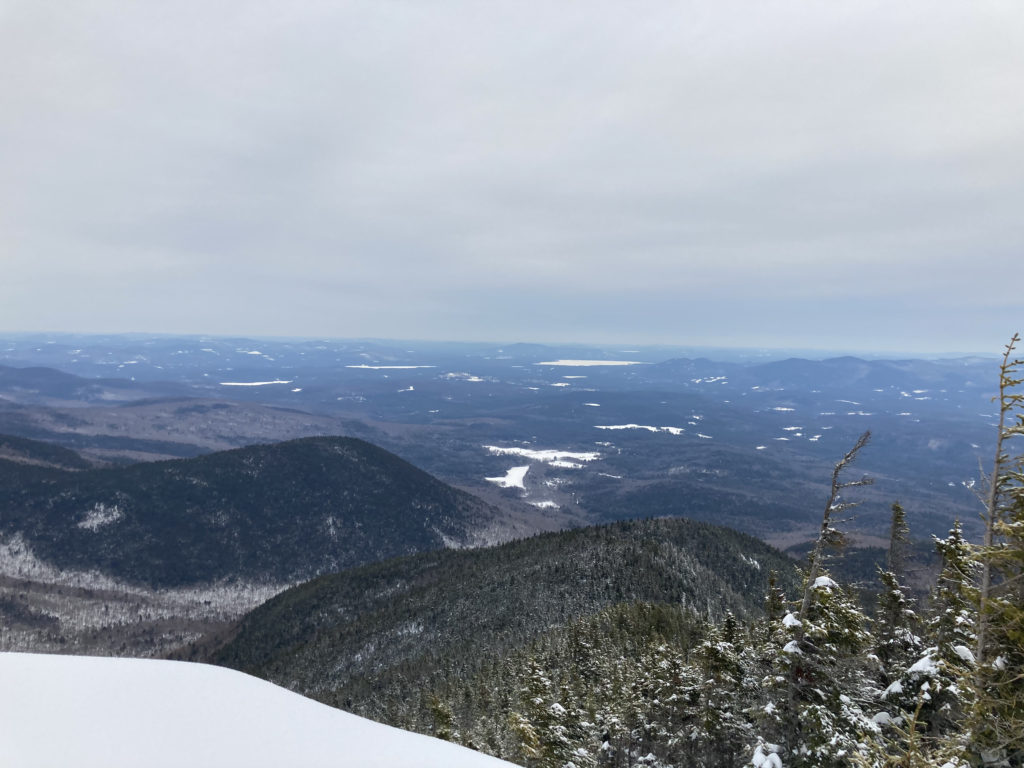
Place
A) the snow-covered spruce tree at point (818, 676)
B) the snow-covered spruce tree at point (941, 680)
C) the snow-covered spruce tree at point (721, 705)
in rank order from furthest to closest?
the snow-covered spruce tree at point (721, 705) → the snow-covered spruce tree at point (818, 676) → the snow-covered spruce tree at point (941, 680)

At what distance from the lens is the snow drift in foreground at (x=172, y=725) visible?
816 centimetres

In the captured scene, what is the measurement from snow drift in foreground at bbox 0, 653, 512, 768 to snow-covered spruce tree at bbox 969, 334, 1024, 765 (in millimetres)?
12557

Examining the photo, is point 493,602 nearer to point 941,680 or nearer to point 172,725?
point 941,680

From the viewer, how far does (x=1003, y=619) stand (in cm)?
1485

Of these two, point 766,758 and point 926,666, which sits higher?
point 926,666

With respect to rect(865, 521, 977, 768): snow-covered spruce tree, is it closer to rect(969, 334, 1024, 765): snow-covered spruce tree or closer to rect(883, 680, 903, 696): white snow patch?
rect(883, 680, 903, 696): white snow patch

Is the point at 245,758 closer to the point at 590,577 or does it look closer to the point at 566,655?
the point at 566,655

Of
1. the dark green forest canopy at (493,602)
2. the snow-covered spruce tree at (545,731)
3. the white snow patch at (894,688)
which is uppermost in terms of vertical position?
the white snow patch at (894,688)

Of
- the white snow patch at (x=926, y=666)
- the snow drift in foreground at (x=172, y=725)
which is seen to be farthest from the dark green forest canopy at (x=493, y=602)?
the snow drift in foreground at (x=172, y=725)

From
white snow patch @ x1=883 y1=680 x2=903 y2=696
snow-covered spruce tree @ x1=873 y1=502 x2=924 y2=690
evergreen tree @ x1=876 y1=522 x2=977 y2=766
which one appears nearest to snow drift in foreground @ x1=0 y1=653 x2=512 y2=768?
evergreen tree @ x1=876 y1=522 x2=977 y2=766

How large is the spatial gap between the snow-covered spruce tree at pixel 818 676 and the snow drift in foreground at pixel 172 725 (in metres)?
13.2

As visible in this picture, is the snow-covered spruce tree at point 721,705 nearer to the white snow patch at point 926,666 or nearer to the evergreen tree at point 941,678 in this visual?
the evergreen tree at point 941,678

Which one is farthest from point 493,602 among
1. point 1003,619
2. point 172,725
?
point 172,725

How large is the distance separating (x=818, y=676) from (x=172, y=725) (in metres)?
20.9
